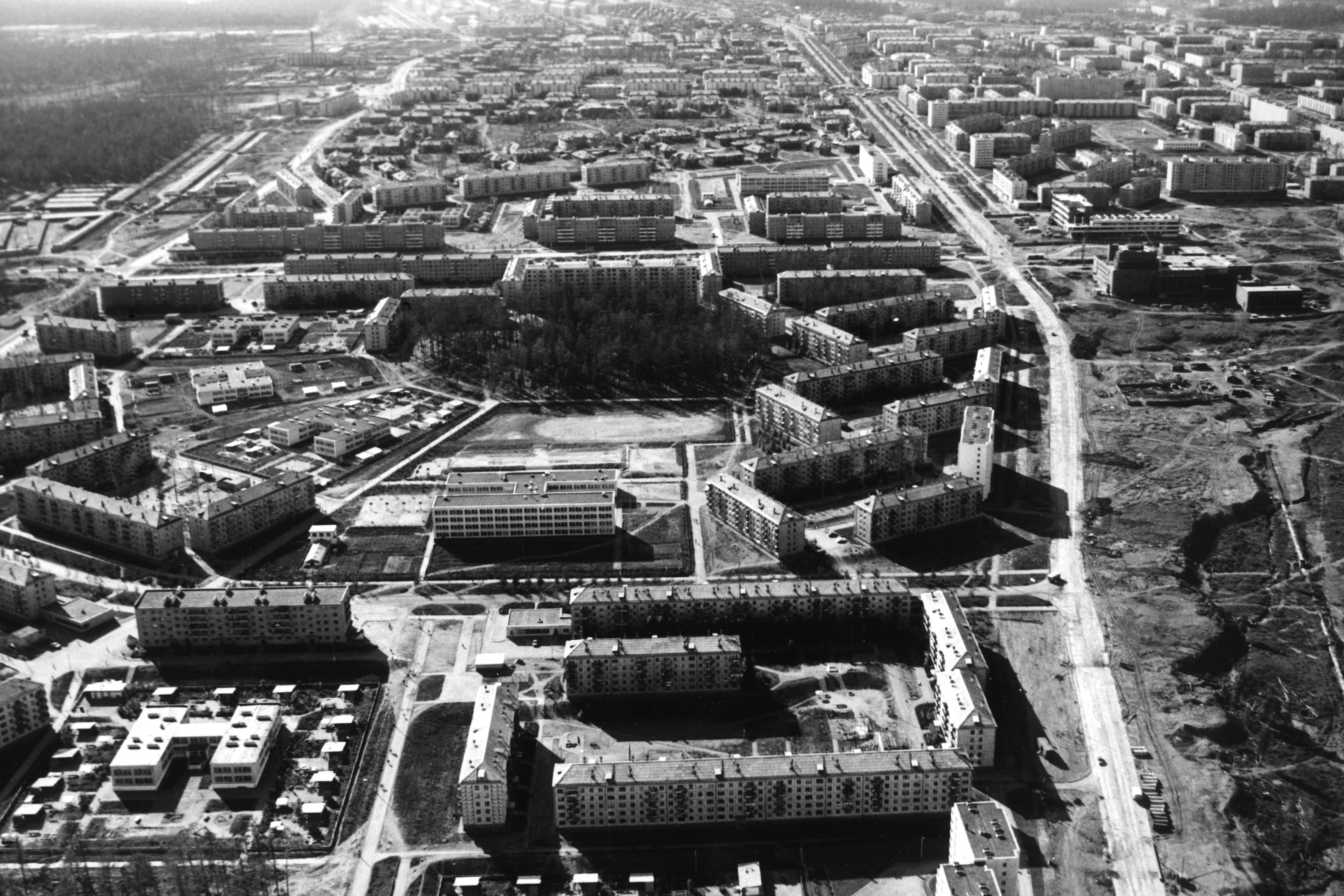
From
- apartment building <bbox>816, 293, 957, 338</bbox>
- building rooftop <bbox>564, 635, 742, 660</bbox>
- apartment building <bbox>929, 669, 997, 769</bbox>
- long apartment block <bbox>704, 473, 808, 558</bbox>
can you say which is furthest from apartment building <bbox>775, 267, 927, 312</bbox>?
apartment building <bbox>929, 669, 997, 769</bbox>

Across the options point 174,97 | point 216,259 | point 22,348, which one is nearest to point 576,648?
point 22,348

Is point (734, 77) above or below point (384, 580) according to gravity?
above

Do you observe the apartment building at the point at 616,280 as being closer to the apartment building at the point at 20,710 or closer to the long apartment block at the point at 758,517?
the long apartment block at the point at 758,517

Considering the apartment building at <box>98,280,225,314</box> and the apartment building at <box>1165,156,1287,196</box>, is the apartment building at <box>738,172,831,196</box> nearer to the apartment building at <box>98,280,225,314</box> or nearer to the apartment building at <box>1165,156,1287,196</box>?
the apartment building at <box>1165,156,1287,196</box>

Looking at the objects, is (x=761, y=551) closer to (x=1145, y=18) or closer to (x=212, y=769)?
(x=212, y=769)

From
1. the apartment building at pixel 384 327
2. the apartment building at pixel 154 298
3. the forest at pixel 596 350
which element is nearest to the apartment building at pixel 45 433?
the apartment building at pixel 384 327

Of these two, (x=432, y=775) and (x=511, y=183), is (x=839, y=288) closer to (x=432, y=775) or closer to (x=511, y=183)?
(x=511, y=183)
